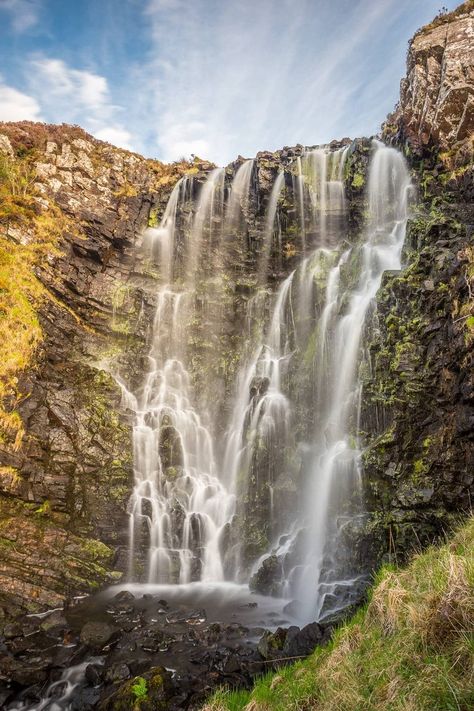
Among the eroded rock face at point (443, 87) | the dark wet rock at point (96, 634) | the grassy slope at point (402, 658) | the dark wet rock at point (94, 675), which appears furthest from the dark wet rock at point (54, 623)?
the eroded rock face at point (443, 87)

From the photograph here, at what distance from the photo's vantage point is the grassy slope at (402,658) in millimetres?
3545

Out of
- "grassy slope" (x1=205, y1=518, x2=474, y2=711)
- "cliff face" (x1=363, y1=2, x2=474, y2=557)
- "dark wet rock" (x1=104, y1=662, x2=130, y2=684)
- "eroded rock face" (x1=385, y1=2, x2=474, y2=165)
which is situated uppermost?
"eroded rock face" (x1=385, y1=2, x2=474, y2=165)

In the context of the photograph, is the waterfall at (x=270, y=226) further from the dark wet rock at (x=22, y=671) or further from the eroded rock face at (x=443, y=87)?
the dark wet rock at (x=22, y=671)

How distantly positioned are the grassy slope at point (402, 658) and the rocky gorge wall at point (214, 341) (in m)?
3.73

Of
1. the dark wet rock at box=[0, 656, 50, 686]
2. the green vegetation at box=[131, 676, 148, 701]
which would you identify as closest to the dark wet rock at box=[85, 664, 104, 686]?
the dark wet rock at box=[0, 656, 50, 686]

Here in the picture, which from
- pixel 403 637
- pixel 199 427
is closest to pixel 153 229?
pixel 199 427

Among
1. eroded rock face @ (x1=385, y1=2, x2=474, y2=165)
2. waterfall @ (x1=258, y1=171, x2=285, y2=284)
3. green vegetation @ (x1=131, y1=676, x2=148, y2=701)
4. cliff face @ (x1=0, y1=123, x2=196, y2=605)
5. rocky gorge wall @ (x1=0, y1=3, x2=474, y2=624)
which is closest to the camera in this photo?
green vegetation @ (x1=131, y1=676, x2=148, y2=701)

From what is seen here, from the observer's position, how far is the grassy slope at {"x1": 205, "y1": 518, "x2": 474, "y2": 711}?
3545 millimetres

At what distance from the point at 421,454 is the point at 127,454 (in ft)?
37.6

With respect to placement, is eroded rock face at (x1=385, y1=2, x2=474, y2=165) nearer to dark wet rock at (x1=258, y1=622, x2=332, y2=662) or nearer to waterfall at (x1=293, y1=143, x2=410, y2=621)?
waterfall at (x1=293, y1=143, x2=410, y2=621)

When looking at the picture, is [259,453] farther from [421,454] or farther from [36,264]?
[36,264]

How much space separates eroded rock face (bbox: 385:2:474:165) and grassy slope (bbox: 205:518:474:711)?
17.6 metres

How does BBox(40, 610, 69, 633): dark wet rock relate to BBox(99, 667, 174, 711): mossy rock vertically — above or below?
below

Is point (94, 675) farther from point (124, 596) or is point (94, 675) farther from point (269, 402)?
point (269, 402)
